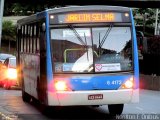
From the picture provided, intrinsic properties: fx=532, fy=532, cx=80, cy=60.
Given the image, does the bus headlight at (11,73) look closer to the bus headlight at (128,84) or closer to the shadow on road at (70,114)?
the shadow on road at (70,114)

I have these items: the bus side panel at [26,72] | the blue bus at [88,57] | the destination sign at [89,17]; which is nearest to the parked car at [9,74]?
the bus side panel at [26,72]

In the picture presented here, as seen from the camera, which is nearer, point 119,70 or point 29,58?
point 119,70

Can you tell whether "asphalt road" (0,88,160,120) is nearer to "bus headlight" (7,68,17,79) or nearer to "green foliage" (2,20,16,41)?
"bus headlight" (7,68,17,79)

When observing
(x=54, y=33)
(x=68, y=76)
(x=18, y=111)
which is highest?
(x=54, y=33)

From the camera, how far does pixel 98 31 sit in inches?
552

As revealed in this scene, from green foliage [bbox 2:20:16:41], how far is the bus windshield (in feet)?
174

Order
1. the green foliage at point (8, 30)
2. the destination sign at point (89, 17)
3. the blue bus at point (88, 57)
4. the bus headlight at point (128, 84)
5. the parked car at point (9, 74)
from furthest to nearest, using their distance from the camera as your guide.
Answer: the green foliage at point (8, 30) < the parked car at point (9, 74) < the destination sign at point (89, 17) < the bus headlight at point (128, 84) < the blue bus at point (88, 57)

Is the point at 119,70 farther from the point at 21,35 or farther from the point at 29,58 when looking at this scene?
the point at 21,35

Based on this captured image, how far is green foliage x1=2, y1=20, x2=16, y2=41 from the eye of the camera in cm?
6750

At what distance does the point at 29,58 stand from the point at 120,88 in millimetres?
4145

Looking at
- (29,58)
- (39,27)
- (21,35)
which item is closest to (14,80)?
(21,35)

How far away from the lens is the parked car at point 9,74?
26.0 meters

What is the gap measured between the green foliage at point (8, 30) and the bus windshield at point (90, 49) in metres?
53.2

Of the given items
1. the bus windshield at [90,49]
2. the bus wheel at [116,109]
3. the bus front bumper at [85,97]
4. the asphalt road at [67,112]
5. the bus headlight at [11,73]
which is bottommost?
the asphalt road at [67,112]
